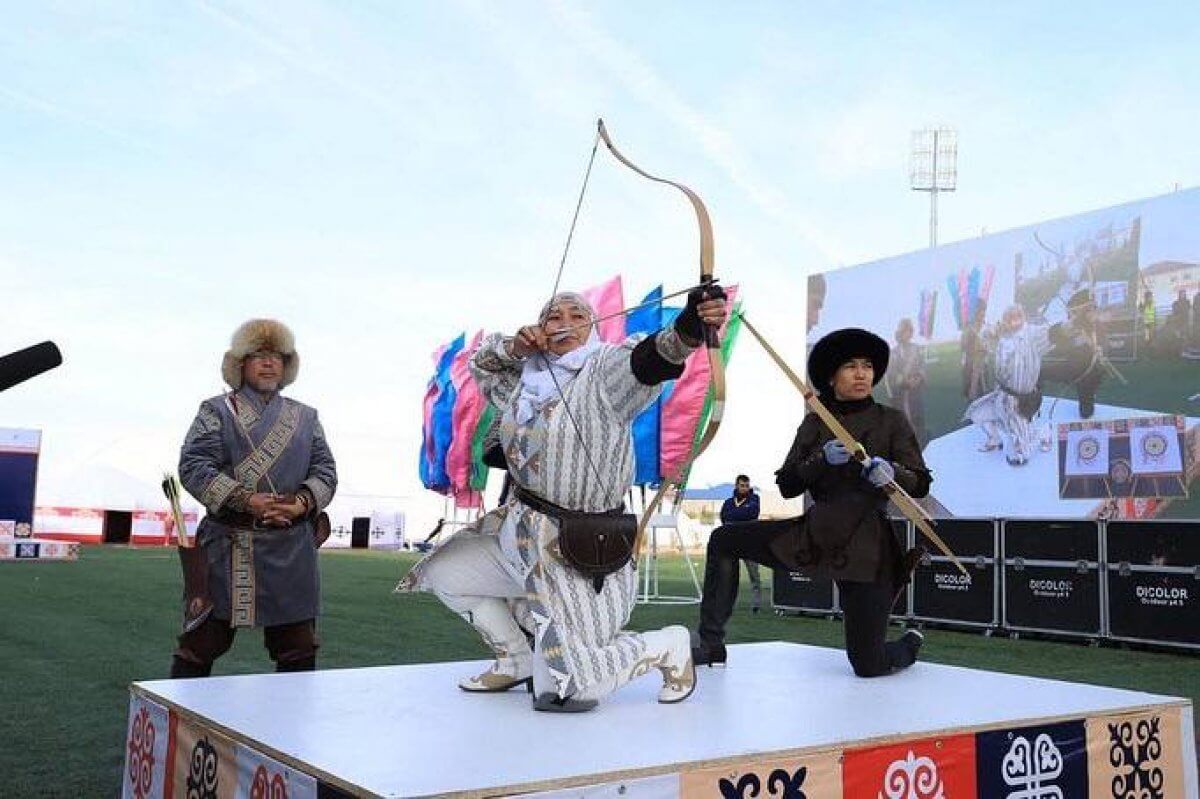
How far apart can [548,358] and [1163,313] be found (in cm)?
833

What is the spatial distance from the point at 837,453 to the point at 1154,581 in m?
5.39

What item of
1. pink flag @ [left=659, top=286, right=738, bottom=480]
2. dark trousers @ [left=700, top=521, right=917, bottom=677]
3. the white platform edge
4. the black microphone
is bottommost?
the white platform edge

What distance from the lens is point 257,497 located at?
302cm

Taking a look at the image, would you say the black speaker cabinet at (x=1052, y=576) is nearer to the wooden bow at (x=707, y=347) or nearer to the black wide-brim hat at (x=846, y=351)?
the black wide-brim hat at (x=846, y=351)

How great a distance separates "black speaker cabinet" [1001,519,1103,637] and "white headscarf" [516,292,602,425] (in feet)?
20.4

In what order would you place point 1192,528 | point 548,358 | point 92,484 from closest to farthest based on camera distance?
point 548,358 < point 1192,528 < point 92,484

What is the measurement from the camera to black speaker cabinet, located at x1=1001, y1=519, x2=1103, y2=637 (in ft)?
25.4

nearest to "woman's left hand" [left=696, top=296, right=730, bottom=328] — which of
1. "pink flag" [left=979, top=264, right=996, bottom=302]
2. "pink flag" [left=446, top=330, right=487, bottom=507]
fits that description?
"pink flag" [left=979, top=264, right=996, bottom=302]

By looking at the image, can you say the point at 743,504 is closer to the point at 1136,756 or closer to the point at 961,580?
the point at 961,580

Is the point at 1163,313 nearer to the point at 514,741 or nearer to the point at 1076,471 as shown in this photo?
the point at 1076,471

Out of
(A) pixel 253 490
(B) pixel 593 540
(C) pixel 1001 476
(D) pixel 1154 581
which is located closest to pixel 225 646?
(A) pixel 253 490

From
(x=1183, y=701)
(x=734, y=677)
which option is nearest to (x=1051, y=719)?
(x=1183, y=701)

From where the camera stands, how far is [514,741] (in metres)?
2.11

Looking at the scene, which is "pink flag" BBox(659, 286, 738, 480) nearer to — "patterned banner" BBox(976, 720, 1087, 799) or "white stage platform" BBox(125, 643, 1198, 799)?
"white stage platform" BBox(125, 643, 1198, 799)
